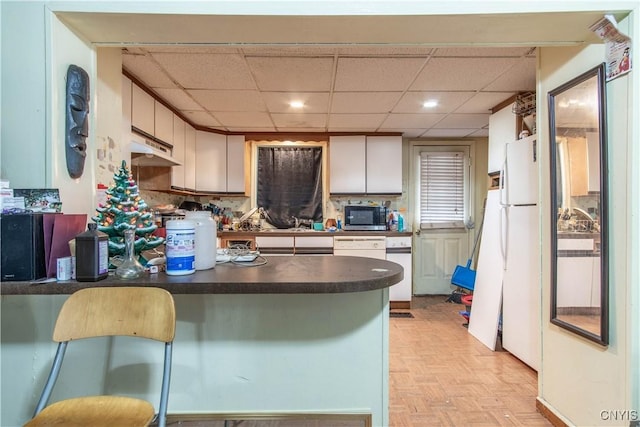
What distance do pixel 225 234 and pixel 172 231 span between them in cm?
243

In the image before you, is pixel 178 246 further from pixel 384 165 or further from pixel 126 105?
pixel 384 165

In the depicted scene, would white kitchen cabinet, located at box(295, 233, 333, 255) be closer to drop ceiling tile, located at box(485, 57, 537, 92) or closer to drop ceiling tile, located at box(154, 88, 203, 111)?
drop ceiling tile, located at box(154, 88, 203, 111)

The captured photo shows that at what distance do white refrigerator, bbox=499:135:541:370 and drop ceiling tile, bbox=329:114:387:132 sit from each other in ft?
4.39

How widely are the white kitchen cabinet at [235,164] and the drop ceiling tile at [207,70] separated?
1.37m

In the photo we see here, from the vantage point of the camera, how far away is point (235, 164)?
387cm

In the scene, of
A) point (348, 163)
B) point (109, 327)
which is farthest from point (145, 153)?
point (348, 163)

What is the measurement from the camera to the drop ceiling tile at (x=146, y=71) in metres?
2.06

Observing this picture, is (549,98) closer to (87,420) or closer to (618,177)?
(618,177)

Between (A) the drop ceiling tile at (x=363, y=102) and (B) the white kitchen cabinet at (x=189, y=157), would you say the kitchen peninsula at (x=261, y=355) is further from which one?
(B) the white kitchen cabinet at (x=189, y=157)

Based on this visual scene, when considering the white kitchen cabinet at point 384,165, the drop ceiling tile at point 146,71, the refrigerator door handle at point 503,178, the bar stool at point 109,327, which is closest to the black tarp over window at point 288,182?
the white kitchen cabinet at point 384,165

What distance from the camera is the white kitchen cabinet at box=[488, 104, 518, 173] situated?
267 centimetres

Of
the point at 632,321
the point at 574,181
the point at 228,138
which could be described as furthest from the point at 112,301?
the point at 228,138

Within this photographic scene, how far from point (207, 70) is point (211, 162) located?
5.47 ft

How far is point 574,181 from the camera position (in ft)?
5.12
